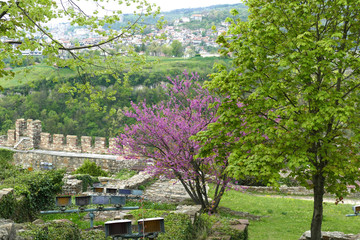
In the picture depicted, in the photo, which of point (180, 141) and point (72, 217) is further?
point (180, 141)

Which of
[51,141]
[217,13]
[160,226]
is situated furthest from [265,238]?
[217,13]

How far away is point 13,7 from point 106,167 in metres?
15.3

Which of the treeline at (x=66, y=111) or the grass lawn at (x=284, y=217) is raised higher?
the treeline at (x=66, y=111)

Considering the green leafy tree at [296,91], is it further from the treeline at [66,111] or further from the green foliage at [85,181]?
the treeline at [66,111]

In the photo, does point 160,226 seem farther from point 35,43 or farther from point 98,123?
point 98,123

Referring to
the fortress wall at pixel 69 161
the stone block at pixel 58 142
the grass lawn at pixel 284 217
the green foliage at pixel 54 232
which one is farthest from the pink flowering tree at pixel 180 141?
the stone block at pixel 58 142

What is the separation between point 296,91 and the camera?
7094 millimetres

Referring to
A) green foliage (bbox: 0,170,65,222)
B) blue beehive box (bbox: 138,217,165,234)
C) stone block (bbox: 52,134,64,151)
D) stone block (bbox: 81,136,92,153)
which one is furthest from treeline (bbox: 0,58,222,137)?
blue beehive box (bbox: 138,217,165,234)

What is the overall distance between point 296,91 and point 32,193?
6544 millimetres

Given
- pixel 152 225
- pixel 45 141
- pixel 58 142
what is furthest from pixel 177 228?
pixel 45 141

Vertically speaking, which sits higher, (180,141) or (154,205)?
(180,141)

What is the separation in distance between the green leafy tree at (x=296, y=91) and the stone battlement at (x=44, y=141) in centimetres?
1548

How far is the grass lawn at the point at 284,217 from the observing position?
9992 millimetres

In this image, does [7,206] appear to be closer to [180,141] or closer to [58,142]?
[180,141]
